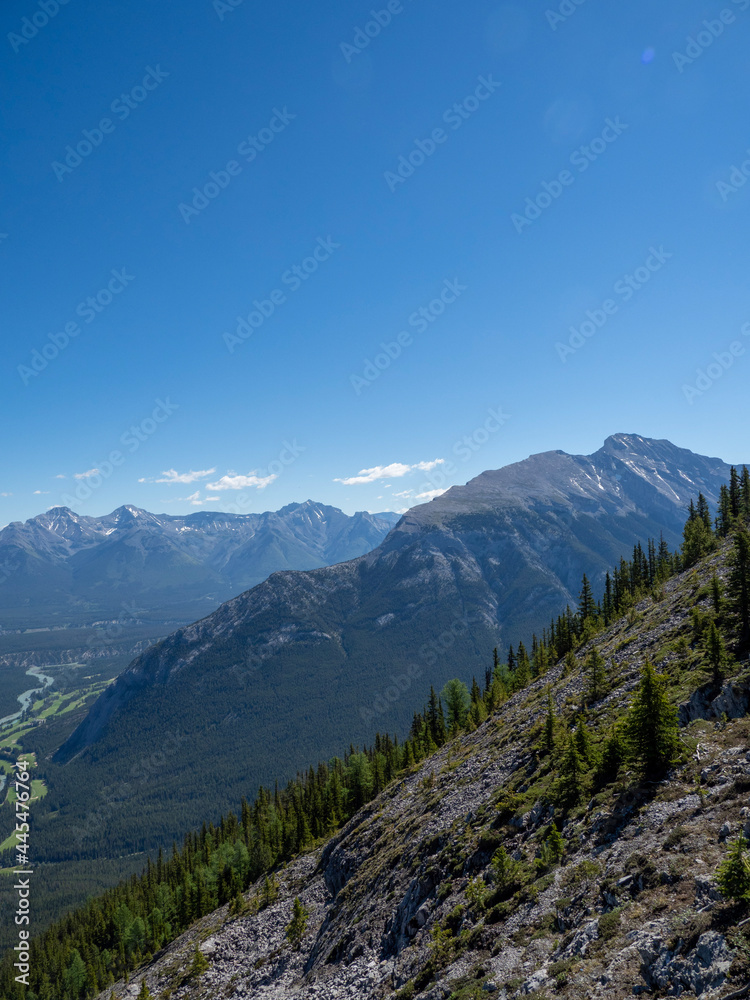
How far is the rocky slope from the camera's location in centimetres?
1516

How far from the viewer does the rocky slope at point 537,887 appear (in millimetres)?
15164

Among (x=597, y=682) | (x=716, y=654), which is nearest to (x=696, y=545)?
(x=597, y=682)

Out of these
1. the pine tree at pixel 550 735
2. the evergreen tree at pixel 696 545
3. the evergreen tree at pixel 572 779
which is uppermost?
the evergreen tree at pixel 696 545

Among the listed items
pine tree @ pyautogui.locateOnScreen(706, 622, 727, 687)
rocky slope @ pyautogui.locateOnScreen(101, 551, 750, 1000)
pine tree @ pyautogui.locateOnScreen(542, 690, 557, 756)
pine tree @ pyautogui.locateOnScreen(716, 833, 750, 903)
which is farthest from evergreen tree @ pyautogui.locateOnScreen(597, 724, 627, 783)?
pine tree @ pyautogui.locateOnScreen(716, 833, 750, 903)

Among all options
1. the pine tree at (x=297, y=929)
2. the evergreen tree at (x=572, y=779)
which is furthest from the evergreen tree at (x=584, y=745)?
the pine tree at (x=297, y=929)

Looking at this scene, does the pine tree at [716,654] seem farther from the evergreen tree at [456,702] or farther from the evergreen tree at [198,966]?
the evergreen tree at [456,702]

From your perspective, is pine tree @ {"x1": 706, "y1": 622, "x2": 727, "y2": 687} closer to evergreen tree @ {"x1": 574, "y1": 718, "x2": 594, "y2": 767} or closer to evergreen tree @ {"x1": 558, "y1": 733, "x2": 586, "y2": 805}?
evergreen tree @ {"x1": 574, "y1": 718, "x2": 594, "y2": 767}

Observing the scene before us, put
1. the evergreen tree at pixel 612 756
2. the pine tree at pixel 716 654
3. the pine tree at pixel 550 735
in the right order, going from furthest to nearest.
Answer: the pine tree at pixel 550 735 → the pine tree at pixel 716 654 → the evergreen tree at pixel 612 756

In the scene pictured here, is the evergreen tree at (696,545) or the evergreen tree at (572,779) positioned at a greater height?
the evergreen tree at (696,545)

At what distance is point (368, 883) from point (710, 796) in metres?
34.8

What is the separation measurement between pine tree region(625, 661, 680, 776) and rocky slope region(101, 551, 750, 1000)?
0.94 metres

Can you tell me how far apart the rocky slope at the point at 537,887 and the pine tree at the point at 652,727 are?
94 centimetres

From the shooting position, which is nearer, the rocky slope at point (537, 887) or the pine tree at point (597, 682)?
the rocky slope at point (537, 887)

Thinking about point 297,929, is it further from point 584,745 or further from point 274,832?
point 274,832
